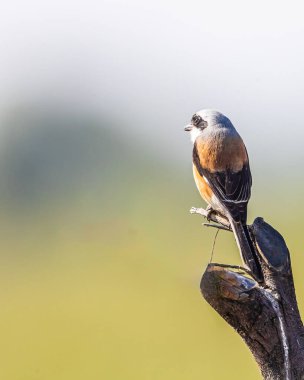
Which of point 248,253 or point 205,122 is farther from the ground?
point 205,122

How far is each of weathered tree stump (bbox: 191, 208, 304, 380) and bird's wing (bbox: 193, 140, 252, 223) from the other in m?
0.84

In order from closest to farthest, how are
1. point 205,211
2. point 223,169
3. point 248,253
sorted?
point 248,253 < point 205,211 < point 223,169

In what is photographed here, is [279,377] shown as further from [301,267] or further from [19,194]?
[19,194]

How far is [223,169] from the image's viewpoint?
4.59m

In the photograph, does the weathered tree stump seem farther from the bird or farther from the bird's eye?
the bird's eye

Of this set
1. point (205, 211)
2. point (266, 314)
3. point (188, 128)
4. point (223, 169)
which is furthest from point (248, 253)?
point (188, 128)

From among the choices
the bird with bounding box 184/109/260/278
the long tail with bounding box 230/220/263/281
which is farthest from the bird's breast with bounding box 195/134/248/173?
the long tail with bounding box 230/220/263/281

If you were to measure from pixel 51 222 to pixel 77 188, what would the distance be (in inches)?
74.2

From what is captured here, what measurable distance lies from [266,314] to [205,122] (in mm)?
1919

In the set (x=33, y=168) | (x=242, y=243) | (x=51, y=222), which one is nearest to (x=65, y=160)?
(x=33, y=168)

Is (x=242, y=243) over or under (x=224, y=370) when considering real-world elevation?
over

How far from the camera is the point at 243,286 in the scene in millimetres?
3387

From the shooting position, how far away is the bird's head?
4.96 metres

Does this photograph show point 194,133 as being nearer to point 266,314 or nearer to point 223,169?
point 223,169
